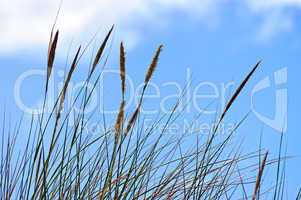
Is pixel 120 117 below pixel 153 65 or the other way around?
below

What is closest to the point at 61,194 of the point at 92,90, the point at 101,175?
the point at 101,175

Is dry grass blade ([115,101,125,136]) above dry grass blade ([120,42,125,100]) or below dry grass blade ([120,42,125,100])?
below

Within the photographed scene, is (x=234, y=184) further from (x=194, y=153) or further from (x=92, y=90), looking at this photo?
(x=92, y=90)

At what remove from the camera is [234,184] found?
2156 mm

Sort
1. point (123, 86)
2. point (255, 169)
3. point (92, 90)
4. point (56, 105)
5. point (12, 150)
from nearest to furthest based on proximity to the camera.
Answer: point (123, 86)
point (56, 105)
point (92, 90)
point (12, 150)
point (255, 169)

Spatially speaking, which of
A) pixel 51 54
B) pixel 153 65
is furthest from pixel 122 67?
pixel 51 54

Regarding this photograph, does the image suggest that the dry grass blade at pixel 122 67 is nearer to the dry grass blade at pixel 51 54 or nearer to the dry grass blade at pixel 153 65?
the dry grass blade at pixel 153 65

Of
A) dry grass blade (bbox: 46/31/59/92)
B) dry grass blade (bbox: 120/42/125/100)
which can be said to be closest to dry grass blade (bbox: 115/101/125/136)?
dry grass blade (bbox: 120/42/125/100)

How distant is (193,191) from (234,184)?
0.42 metres

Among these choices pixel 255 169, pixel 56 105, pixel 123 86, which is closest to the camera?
pixel 123 86

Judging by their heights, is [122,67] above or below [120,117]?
above

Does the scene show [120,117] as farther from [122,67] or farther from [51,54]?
[51,54]

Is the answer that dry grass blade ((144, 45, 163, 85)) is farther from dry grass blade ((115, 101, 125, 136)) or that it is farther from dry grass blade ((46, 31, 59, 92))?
dry grass blade ((46, 31, 59, 92))

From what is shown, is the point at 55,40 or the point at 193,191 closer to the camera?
the point at 55,40
